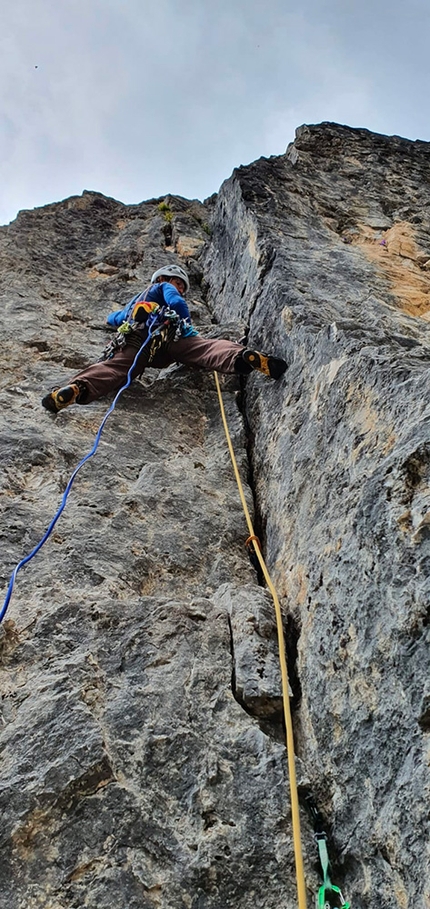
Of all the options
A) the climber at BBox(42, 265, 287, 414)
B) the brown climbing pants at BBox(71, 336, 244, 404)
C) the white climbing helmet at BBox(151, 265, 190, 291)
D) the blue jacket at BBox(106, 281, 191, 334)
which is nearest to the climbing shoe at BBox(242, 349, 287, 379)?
the climber at BBox(42, 265, 287, 414)

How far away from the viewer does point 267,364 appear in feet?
15.5

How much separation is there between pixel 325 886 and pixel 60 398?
3.72m

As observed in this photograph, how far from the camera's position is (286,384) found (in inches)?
180

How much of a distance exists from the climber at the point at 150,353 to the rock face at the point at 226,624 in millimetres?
188

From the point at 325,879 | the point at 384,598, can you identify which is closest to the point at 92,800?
the point at 325,879

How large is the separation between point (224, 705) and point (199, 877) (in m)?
0.71

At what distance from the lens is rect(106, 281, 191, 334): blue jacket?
5809 millimetres

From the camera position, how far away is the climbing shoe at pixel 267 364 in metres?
4.69

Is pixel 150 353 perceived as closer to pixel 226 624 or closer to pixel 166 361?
pixel 166 361

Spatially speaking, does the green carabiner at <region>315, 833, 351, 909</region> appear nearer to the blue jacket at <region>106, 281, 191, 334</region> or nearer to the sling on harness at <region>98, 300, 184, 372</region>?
the sling on harness at <region>98, 300, 184, 372</region>

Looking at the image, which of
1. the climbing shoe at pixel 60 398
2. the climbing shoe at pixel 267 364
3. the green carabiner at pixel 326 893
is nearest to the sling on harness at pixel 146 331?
the climbing shoe at pixel 60 398

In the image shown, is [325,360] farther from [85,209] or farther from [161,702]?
[85,209]

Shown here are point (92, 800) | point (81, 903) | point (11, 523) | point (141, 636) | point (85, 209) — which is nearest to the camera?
point (81, 903)

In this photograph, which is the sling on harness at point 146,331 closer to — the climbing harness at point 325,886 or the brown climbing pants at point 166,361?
the brown climbing pants at point 166,361
